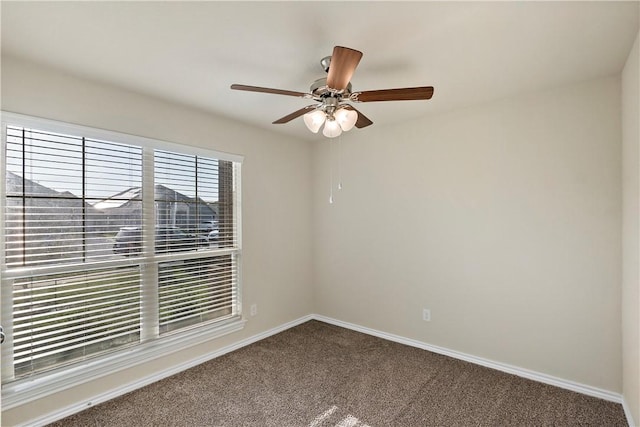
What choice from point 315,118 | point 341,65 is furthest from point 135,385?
point 341,65

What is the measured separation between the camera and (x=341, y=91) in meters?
1.86

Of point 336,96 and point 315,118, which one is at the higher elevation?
point 336,96

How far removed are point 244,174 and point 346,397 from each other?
7.62ft

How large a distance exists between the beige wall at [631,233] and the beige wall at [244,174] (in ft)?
9.93

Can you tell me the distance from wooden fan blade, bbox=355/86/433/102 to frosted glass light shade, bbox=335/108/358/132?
0.33 feet

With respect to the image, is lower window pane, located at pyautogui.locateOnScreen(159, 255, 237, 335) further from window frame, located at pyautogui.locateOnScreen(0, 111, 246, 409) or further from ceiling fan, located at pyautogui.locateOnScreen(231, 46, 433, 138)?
ceiling fan, located at pyautogui.locateOnScreen(231, 46, 433, 138)

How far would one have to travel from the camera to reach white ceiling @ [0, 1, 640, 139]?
5.15 ft

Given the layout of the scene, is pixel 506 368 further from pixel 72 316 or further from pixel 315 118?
pixel 72 316

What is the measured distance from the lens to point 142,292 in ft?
8.59

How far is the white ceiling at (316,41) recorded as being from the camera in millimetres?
1570

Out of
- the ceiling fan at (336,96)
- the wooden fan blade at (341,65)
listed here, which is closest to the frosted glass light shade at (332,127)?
the ceiling fan at (336,96)

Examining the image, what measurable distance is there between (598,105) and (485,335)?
82.1 inches

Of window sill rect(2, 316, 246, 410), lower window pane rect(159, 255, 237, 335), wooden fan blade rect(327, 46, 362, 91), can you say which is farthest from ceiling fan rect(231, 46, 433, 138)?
window sill rect(2, 316, 246, 410)

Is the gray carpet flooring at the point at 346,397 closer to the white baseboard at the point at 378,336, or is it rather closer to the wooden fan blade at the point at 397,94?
the white baseboard at the point at 378,336
